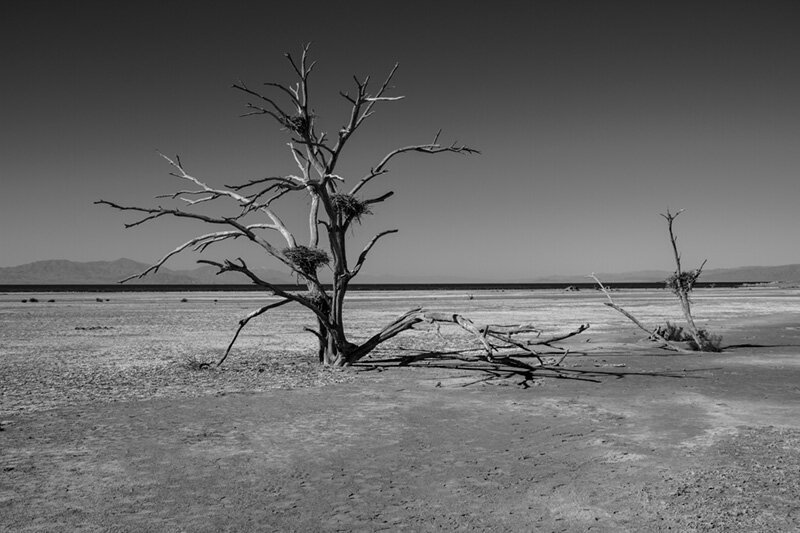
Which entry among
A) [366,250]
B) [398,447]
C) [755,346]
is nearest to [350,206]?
[366,250]

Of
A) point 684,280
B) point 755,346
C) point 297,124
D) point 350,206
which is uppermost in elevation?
point 297,124

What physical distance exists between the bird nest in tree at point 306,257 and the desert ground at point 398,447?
104 inches

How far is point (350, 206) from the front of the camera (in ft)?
50.6

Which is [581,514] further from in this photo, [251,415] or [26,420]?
[26,420]

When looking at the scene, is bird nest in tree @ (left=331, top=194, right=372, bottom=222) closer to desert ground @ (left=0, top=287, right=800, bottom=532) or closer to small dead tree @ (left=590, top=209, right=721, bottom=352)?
desert ground @ (left=0, top=287, right=800, bottom=532)

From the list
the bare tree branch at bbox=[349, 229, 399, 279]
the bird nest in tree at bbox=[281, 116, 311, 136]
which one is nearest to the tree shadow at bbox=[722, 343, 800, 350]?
the bare tree branch at bbox=[349, 229, 399, 279]

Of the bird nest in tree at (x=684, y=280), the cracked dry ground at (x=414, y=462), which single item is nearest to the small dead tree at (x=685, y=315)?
the bird nest in tree at (x=684, y=280)

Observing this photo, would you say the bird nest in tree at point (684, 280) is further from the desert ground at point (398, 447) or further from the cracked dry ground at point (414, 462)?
the cracked dry ground at point (414, 462)

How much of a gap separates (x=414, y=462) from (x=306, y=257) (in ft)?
28.5

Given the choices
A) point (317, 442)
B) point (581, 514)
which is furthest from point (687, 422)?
point (317, 442)

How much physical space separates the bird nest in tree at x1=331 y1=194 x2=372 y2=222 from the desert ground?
13.0 feet

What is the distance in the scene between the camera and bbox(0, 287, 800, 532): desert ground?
229 inches

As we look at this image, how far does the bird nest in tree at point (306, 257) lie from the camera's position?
15.3 meters

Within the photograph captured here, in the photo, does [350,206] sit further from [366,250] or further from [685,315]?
[685,315]
